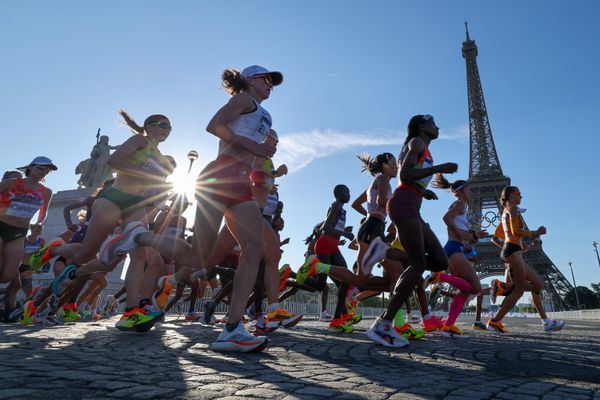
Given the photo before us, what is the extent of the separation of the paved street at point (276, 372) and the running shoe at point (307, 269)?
2558 mm

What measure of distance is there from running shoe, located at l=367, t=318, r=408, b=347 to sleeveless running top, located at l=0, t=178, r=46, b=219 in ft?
16.9

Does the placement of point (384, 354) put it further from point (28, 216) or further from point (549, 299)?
point (549, 299)

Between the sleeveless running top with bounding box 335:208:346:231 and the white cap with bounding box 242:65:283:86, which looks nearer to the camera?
the white cap with bounding box 242:65:283:86

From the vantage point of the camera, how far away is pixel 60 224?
16.8 metres

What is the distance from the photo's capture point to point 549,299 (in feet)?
150

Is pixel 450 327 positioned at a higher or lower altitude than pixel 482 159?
lower

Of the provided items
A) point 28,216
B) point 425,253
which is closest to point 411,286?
point 425,253

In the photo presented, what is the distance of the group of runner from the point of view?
11.4ft

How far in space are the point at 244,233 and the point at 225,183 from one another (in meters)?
0.42

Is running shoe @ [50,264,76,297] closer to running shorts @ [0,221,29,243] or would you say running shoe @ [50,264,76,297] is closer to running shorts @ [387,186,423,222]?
running shorts @ [0,221,29,243]

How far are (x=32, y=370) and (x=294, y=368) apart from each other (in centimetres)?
141

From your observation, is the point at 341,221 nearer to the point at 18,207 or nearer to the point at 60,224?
the point at 18,207

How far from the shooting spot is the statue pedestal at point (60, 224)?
49.3 feet

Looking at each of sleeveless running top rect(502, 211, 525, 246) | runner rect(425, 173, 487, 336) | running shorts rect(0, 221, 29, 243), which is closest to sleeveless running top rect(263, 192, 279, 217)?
runner rect(425, 173, 487, 336)
